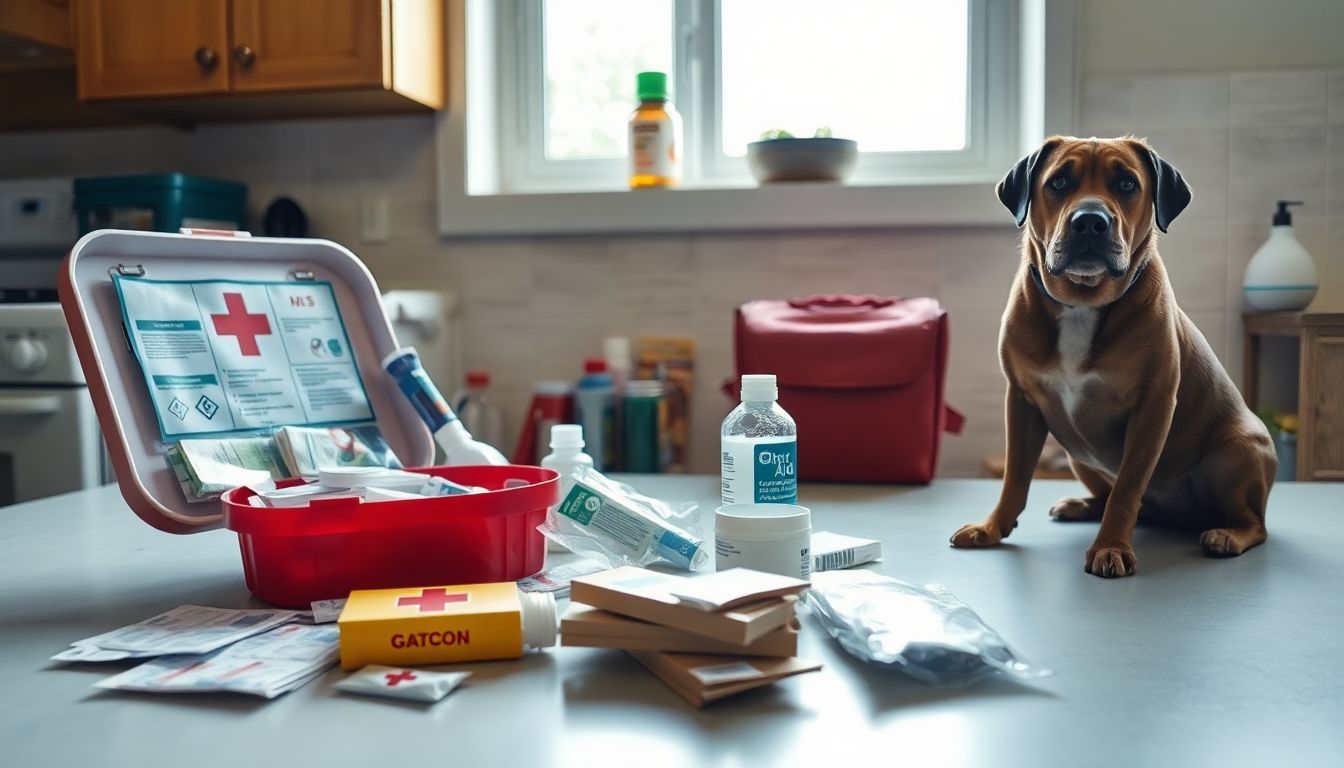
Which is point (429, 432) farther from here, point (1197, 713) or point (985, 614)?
point (1197, 713)

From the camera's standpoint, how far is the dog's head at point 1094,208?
3.40 feet

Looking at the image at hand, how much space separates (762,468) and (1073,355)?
37 cm

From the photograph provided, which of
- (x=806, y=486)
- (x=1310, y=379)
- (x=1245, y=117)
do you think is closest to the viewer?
(x=806, y=486)

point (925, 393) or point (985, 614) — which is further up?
point (925, 393)

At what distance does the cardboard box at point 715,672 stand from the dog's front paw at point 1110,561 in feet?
1.35

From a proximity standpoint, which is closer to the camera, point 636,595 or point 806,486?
point 636,595

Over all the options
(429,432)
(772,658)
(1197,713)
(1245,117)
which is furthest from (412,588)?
(1245,117)

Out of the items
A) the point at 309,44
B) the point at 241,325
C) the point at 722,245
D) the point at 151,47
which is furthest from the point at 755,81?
the point at 241,325

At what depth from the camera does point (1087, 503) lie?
1.25 m

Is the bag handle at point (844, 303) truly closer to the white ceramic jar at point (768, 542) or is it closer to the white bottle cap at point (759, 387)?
the white bottle cap at point (759, 387)

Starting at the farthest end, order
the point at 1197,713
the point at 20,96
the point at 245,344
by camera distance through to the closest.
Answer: the point at 20,96 → the point at 245,344 → the point at 1197,713

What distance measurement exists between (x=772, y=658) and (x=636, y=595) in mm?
101

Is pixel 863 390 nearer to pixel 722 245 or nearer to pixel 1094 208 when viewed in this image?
pixel 1094 208

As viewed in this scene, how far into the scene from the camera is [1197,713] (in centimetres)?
64
